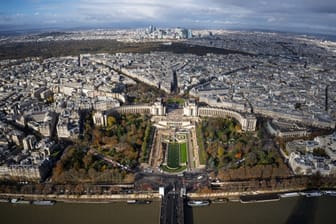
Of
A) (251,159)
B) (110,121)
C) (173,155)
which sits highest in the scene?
(110,121)

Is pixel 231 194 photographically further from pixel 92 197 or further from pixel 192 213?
pixel 92 197

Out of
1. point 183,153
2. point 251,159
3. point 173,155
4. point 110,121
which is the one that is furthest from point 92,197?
point 251,159

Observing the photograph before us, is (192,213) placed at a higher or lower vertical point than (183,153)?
lower

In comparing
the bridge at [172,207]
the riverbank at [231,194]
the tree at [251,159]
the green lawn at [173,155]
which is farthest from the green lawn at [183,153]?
the tree at [251,159]

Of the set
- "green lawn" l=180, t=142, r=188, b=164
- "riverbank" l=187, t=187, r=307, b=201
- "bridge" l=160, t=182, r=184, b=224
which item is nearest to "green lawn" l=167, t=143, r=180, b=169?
"green lawn" l=180, t=142, r=188, b=164

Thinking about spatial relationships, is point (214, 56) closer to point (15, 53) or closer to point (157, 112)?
point (157, 112)

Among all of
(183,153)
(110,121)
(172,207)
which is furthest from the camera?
(110,121)
